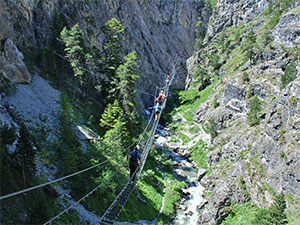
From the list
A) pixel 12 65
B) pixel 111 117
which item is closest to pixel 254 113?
pixel 111 117

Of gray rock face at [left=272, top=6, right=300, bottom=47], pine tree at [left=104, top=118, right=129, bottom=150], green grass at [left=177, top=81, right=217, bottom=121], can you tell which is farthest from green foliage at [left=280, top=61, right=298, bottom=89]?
green grass at [left=177, top=81, right=217, bottom=121]

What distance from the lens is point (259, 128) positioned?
29844 mm

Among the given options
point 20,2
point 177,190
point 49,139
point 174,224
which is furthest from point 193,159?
point 20,2

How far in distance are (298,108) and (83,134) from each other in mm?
27119

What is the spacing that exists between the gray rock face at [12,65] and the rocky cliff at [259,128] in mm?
29894

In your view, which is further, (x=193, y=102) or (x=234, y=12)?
(x=234, y=12)

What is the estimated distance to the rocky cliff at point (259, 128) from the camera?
23.3 m

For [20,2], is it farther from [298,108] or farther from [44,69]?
[298,108]

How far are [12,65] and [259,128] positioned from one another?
35.0 metres

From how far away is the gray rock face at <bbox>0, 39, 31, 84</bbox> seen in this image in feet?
78.8

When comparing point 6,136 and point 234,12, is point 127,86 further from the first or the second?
point 234,12

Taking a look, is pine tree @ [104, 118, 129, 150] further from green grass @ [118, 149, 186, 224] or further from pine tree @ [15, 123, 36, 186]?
pine tree @ [15, 123, 36, 186]

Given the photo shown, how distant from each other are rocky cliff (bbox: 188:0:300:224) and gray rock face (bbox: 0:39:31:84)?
29.9m

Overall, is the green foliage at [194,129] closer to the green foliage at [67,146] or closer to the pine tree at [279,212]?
the pine tree at [279,212]
